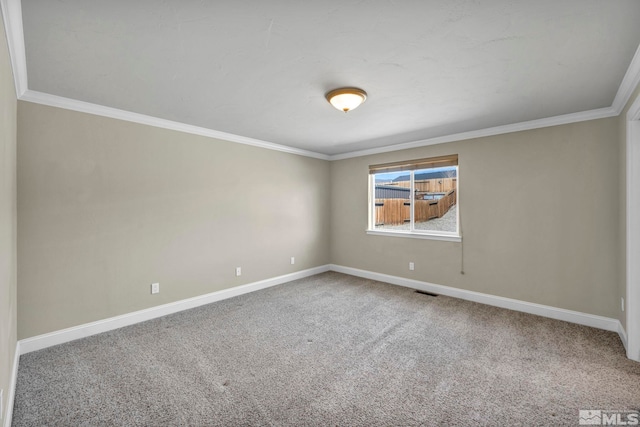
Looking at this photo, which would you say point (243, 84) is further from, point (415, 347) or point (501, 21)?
point (415, 347)

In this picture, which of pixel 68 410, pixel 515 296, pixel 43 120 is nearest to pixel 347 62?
pixel 43 120

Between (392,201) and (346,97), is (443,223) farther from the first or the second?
(346,97)

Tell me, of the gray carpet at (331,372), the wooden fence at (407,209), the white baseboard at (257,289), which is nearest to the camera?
the gray carpet at (331,372)

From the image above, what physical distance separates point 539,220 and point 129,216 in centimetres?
488

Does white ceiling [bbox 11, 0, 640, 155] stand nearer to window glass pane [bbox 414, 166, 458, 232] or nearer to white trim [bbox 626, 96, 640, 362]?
white trim [bbox 626, 96, 640, 362]

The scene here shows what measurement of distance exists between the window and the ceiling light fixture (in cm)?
227

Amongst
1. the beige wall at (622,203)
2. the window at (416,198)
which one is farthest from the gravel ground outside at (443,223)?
the beige wall at (622,203)

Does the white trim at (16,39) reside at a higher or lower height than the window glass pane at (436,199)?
higher

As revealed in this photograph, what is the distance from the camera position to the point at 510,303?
3734 mm

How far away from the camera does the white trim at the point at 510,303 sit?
315 cm

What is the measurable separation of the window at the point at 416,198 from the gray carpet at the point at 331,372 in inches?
57.7

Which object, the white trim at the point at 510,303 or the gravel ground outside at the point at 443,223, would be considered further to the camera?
the gravel ground outside at the point at 443,223

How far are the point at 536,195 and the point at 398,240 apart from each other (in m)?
2.00

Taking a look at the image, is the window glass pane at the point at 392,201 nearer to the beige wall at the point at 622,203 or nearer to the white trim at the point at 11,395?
the beige wall at the point at 622,203
